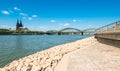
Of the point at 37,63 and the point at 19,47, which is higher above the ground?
the point at 37,63

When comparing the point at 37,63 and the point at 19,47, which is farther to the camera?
the point at 19,47

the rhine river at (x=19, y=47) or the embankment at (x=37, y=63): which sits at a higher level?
the embankment at (x=37, y=63)

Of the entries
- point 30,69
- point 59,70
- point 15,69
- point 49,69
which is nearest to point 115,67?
point 59,70

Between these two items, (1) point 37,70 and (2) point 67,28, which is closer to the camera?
(1) point 37,70

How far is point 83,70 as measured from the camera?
821 cm

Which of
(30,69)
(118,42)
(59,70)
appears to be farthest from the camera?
(118,42)

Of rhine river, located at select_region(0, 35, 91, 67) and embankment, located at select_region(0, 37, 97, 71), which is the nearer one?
embankment, located at select_region(0, 37, 97, 71)

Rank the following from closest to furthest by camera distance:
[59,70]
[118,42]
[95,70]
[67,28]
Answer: [95,70] < [59,70] < [118,42] < [67,28]

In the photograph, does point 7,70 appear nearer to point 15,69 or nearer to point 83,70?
point 15,69

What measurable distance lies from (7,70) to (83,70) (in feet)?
16.7

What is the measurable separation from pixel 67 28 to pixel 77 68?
149439 mm

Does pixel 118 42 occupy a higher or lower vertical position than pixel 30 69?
higher

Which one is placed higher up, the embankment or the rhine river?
the embankment

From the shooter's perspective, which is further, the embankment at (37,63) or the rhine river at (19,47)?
the rhine river at (19,47)
